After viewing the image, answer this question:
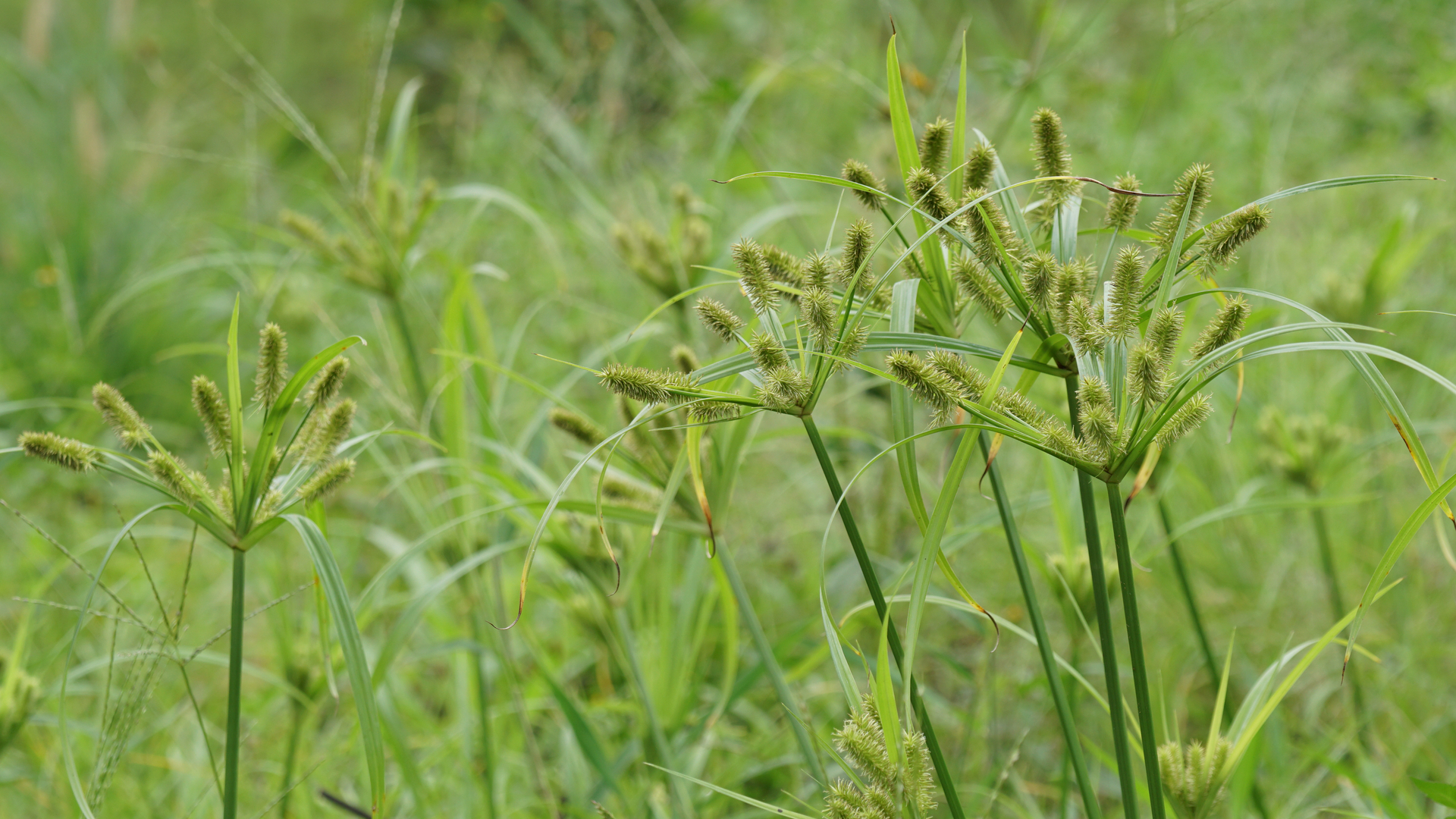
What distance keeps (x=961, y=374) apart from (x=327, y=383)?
1.58ft

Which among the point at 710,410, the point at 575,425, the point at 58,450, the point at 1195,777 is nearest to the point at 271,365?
the point at 58,450

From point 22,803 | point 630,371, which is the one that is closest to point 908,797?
point 630,371

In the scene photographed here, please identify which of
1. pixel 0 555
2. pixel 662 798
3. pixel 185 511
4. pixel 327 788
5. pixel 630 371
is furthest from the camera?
pixel 0 555

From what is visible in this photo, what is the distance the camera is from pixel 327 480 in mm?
708

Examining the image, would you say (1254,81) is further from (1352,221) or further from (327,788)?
(327,788)

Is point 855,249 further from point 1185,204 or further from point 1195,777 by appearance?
point 1195,777

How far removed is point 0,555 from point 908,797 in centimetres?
268

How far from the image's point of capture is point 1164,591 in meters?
1.87

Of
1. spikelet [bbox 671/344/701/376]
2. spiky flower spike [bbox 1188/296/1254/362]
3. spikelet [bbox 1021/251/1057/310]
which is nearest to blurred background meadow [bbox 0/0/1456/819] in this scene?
spikelet [bbox 671/344/701/376]

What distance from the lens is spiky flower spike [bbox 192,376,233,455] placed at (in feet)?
2.19

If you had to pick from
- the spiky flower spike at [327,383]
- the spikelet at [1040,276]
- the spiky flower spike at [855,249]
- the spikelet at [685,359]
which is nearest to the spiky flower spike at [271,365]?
the spiky flower spike at [327,383]

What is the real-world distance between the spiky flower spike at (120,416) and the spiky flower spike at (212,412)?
51 millimetres

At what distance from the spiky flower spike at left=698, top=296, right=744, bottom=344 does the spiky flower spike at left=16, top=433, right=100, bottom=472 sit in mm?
441

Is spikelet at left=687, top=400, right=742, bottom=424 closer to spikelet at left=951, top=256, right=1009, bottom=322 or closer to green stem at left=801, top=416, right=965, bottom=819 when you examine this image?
green stem at left=801, top=416, right=965, bottom=819
